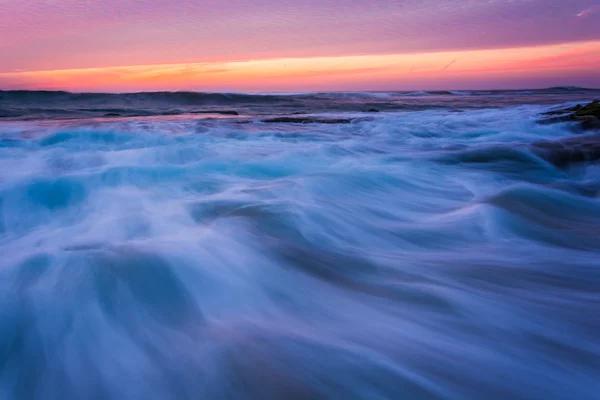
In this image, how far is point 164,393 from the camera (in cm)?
172

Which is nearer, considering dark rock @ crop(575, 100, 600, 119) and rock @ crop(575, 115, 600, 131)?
rock @ crop(575, 115, 600, 131)

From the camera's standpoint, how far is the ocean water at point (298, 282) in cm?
183

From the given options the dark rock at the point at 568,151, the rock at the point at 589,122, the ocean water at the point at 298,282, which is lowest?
the ocean water at the point at 298,282

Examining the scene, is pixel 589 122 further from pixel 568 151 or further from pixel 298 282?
pixel 298 282

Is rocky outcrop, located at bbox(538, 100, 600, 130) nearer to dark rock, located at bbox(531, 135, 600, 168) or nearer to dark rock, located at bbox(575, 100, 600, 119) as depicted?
dark rock, located at bbox(575, 100, 600, 119)

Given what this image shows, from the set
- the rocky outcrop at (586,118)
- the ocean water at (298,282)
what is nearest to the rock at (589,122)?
the rocky outcrop at (586,118)

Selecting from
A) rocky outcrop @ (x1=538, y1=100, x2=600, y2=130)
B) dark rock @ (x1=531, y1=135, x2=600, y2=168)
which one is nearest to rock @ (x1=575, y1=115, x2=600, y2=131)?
rocky outcrop @ (x1=538, y1=100, x2=600, y2=130)

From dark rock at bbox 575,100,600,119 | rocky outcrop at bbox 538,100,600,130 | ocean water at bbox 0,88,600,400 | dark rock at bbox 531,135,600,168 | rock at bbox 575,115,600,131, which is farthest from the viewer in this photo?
dark rock at bbox 575,100,600,119

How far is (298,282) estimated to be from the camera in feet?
8.91

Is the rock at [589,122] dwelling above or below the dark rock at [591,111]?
below

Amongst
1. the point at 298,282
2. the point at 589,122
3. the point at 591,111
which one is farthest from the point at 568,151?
the point at 298,282

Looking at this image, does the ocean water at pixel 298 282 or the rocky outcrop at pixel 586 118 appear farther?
the rocky outcrop at pixel 586 118

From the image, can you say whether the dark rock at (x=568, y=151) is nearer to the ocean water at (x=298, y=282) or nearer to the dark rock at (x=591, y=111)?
the ocean water at (x=298, y=282)

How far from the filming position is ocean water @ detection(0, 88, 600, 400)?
1.83 metres
